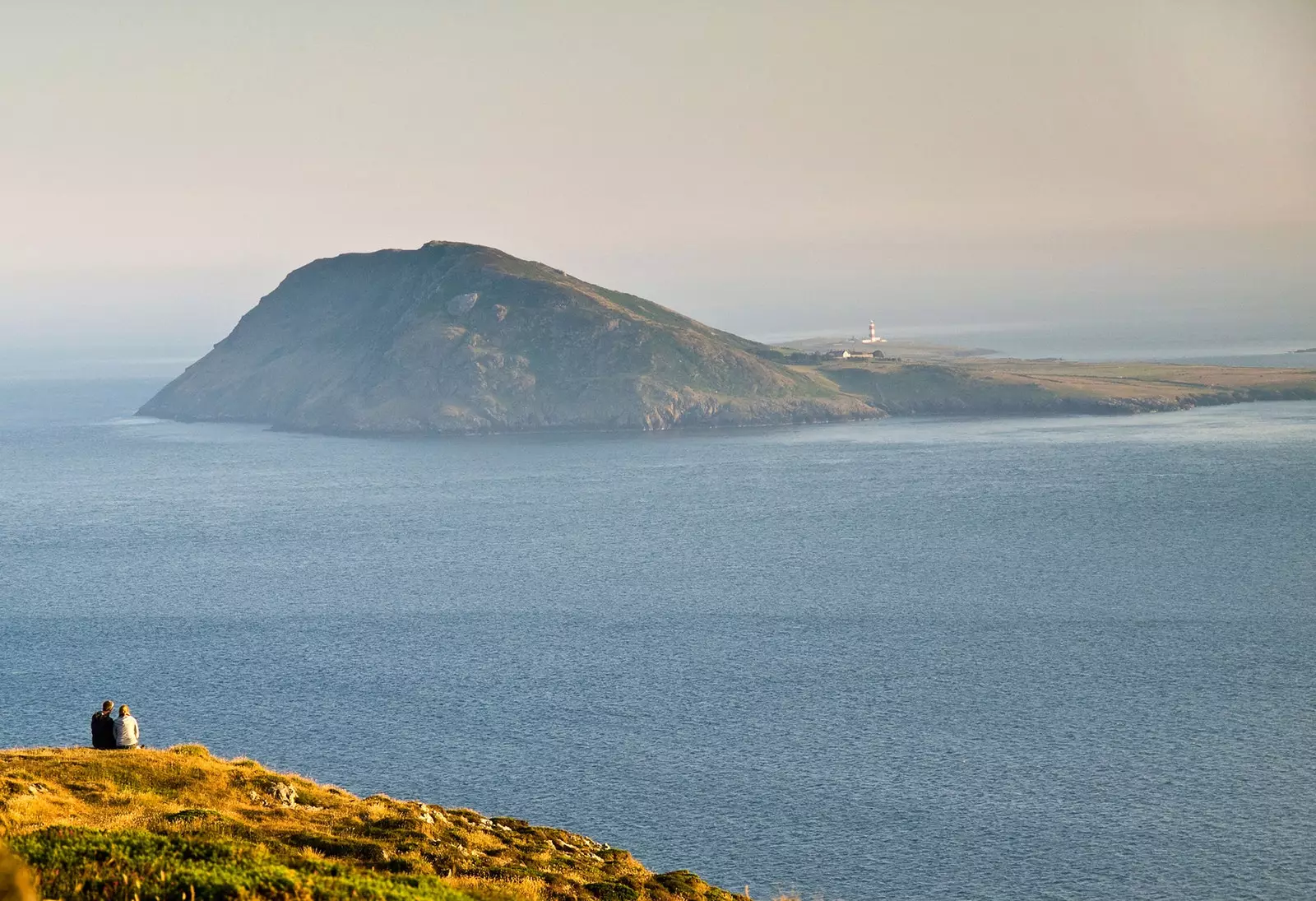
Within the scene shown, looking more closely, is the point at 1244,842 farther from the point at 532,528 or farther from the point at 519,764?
the point at 532,528

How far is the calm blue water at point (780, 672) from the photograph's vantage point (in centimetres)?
6188

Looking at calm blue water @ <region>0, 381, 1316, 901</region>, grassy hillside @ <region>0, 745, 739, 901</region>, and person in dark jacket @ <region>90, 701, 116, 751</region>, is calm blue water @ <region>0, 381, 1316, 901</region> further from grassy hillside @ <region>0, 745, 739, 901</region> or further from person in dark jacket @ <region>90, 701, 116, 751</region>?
person in dark jacket @ <region>90, 701, 116, 751</region>

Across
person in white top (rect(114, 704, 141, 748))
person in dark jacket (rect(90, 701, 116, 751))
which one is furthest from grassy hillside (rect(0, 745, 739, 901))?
person in white top (rect(114, 704, 141, 748))

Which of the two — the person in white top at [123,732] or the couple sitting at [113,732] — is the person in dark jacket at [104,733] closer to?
the couple sitting at [113,732]

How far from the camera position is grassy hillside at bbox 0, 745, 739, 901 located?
2119 cm

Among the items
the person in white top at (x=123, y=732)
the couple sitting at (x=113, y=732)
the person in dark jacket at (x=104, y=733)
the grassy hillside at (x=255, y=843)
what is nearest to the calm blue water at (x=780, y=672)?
the grassy hillside at (x=255, y=843)

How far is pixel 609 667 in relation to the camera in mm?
93125

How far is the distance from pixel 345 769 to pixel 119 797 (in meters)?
39.9

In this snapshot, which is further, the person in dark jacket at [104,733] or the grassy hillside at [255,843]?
the person in dark jacket at [104,733]

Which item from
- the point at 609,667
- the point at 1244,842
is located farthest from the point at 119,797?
the point at 609,667

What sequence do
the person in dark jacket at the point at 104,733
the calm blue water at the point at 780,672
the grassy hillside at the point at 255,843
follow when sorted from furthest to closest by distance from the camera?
the calm blue water at the point at 780,672, the person in dark jacket at the point at 104,733, the grassy hillside at the point at 255,843

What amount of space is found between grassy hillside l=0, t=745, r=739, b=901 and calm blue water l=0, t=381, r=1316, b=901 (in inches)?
893

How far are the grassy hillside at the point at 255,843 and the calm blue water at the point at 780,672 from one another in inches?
893

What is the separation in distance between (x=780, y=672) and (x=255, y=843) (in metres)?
66.1
